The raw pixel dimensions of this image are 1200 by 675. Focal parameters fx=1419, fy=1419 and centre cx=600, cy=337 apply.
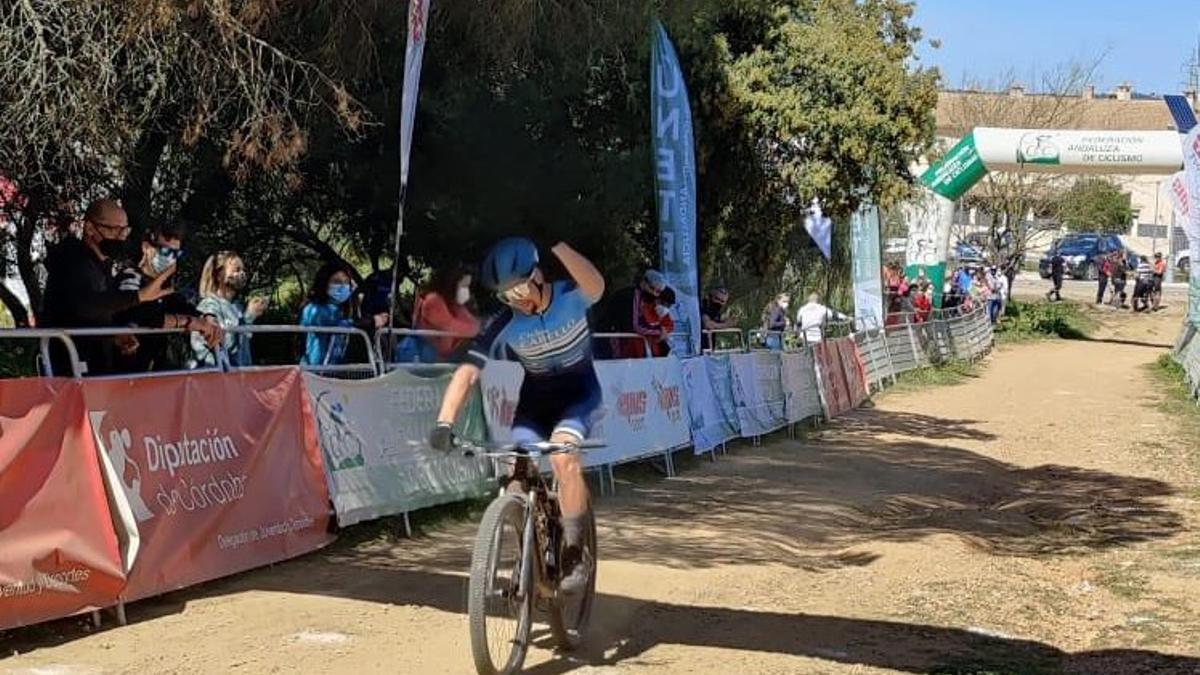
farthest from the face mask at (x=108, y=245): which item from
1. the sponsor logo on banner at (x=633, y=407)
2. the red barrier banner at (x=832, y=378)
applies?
the red barrier banner at (x=832, y=378)

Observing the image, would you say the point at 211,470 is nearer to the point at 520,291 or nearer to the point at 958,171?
the point at 520,291

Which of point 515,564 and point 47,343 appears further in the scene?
point 47,343

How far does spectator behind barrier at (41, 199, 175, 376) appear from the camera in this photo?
7.88 metres

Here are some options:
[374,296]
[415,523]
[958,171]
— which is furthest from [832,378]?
[958,171]

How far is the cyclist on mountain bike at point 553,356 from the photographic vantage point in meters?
6.46

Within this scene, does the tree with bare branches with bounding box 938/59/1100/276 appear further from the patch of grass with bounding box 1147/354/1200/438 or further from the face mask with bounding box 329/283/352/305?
the face mask with bounding box 329/283/352/305

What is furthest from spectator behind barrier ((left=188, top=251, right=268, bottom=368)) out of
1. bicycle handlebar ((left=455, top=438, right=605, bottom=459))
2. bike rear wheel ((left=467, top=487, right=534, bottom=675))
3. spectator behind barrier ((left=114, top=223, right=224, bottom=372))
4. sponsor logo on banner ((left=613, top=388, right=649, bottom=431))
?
sponsor logo on banner ((left=613, top=388, right=649, bottom=431))

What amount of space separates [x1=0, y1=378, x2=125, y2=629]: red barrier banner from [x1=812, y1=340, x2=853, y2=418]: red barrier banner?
14304 millimetres

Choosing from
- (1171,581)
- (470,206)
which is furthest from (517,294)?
(470,206)

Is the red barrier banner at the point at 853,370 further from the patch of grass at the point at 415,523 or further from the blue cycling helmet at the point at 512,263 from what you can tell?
the blue cycling helmet at the point at 512,263

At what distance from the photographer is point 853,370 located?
22.7 meters

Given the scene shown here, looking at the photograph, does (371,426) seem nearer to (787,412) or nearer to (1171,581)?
(1171,581)

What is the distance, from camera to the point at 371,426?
9.38 metres

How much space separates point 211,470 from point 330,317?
134 inches
